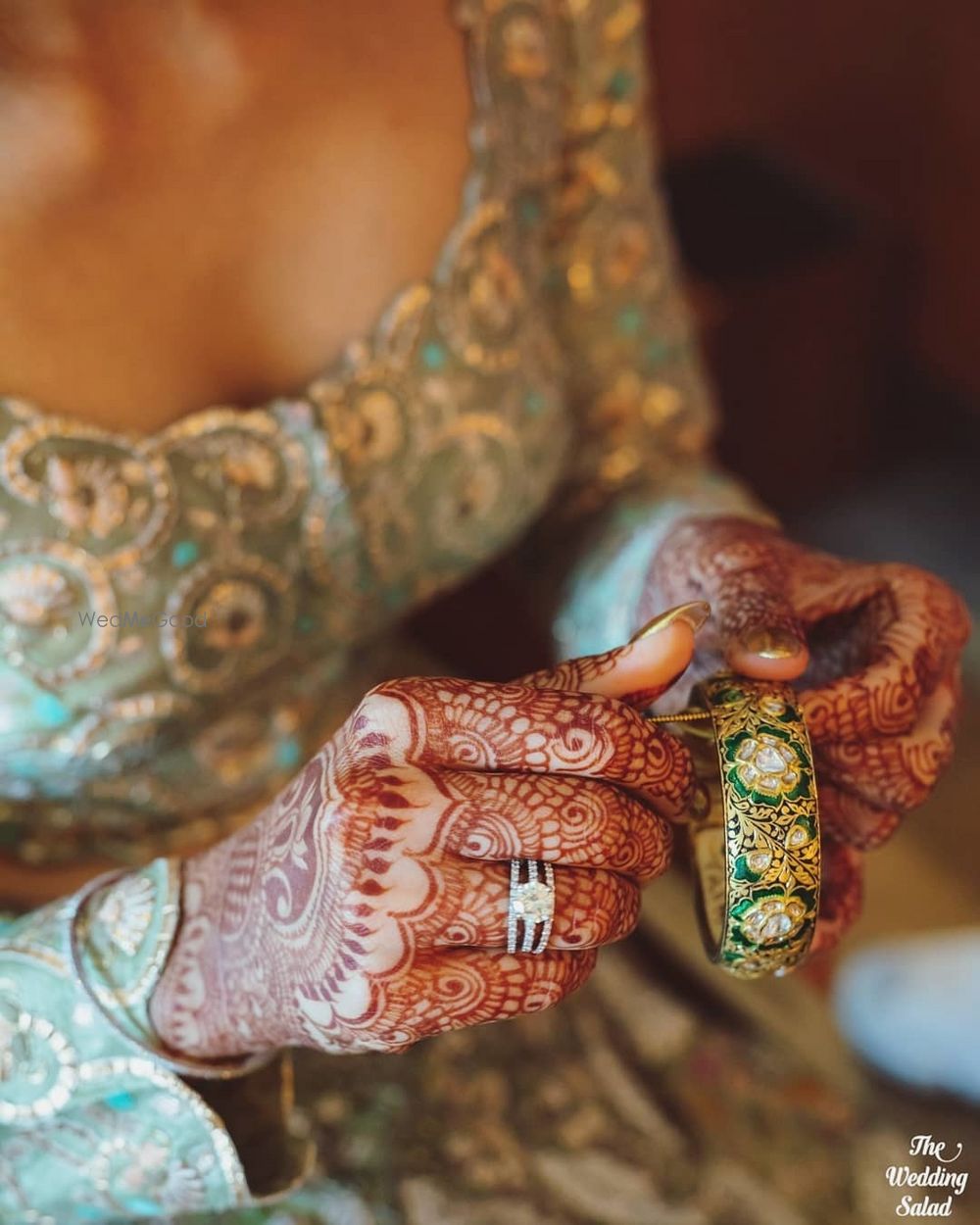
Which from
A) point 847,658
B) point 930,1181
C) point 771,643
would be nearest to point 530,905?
point 771,643

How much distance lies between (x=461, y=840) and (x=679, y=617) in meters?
0.12

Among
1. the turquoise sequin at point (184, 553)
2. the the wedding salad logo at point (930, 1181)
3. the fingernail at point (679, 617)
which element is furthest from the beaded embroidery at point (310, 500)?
the the wedding salad logo at point (930, 1181)

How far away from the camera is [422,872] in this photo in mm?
465

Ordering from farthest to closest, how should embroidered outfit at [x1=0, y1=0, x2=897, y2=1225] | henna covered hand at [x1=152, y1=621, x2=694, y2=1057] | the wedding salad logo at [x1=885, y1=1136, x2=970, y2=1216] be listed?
1. the wedding salad logo at [x1=885, y1=1136, x2=970, y2=1216]
2. embroidered outfit at [x1=0, y1=0, x2=897, y2=1225]
3. henna covered hand at [x1=152, y1=621, x2=694, y2=1057]

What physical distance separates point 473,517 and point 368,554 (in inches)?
2.7

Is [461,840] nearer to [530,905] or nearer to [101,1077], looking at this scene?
[530,905]

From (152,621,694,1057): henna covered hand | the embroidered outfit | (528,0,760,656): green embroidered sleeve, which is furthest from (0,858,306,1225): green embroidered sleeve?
(528,0,760,656): green embroidered sleeve

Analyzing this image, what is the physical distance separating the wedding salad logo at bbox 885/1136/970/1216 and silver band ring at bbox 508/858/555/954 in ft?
1.40

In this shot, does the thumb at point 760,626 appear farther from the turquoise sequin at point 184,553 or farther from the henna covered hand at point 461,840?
the turquoise sequin at point 184,553

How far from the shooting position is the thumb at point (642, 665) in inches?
19.2

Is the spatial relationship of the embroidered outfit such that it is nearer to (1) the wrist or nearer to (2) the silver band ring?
(1) the wrist

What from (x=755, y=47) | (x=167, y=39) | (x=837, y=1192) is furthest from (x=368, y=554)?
(x=755, y=47)

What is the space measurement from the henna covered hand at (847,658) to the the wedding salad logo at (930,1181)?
26 centimetres
